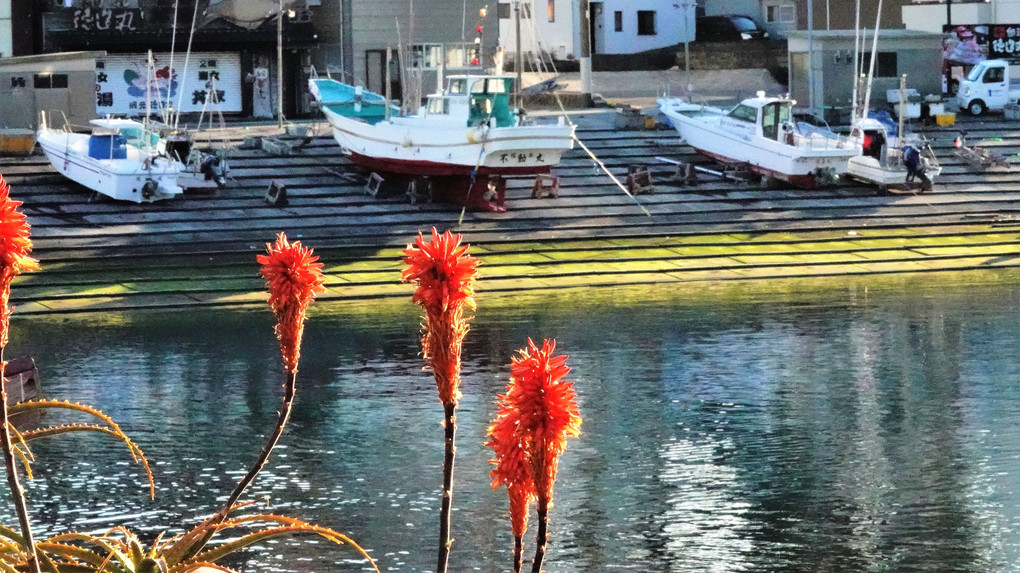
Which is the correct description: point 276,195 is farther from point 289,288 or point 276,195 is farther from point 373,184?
point 289,288

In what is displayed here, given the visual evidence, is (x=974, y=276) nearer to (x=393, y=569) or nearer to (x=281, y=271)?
(x=393, y=569)

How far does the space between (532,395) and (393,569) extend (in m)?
10.8

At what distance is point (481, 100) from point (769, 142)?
8260mm

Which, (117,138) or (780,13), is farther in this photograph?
(780,13)

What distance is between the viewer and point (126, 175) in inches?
1544

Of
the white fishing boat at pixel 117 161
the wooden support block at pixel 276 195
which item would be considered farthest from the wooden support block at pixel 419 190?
the white fishing boat at pixel 117 161

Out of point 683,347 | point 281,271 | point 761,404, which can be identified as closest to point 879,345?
point 683,347

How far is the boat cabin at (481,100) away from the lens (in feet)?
132

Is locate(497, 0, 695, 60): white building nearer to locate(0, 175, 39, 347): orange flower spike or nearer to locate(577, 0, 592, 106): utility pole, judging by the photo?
locate(577, 0, 592, 106): utility pole

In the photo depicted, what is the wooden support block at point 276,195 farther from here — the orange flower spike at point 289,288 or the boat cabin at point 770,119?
the orange flower spike at point 289,288

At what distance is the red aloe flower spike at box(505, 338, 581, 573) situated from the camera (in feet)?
15.7

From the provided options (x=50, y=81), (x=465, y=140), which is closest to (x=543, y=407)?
(x=465, y=140)

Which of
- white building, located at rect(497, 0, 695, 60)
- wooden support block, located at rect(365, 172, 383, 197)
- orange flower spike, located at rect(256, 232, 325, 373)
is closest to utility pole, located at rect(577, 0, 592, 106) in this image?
white building, located at rect(497, 0, 695, 60)

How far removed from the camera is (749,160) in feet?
145
